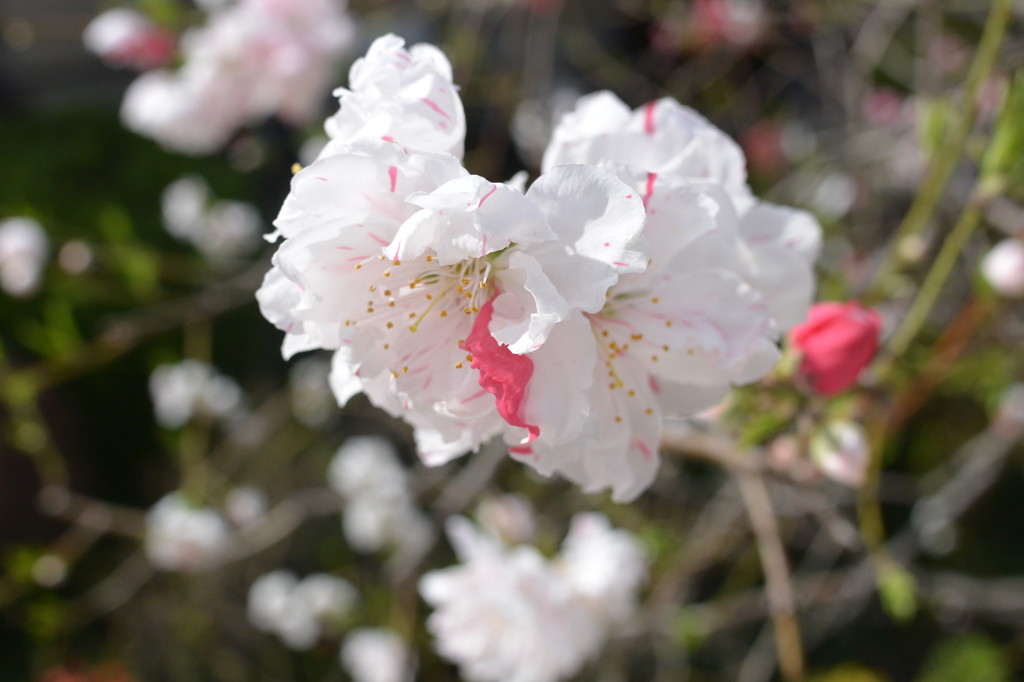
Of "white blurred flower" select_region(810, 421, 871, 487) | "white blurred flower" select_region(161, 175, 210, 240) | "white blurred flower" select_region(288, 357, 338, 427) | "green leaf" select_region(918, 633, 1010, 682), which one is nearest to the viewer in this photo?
"white blurred flower" select_region(810, 421, 871, 487)

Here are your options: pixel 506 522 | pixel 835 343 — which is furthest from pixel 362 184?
pixel 506 522

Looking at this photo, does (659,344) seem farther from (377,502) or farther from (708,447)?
(377,502)

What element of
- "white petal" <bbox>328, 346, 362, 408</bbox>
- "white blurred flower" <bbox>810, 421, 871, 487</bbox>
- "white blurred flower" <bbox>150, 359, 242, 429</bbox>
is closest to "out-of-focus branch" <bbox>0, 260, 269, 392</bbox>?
"white blurred flower" <bbox>150, 359, 242, 429</bbox>

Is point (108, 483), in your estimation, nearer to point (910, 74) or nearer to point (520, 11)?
point (520, 11)

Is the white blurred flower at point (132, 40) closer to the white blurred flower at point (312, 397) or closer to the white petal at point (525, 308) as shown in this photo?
the white blurred flower at point (312, 397)

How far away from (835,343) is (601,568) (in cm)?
82

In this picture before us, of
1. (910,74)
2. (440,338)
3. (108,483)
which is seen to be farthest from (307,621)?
(910,74)

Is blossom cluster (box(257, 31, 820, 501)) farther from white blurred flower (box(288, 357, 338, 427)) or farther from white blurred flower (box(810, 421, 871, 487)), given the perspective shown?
white blurred flower (box(288, 357, 338, 427))

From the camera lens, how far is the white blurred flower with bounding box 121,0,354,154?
1.75 m

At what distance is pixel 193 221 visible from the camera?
3.19 m

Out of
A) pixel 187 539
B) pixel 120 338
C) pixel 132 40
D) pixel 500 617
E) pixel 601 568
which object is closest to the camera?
pixel 500 617

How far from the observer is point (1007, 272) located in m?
1.16

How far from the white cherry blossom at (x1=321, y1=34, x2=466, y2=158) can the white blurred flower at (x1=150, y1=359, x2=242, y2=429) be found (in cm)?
242

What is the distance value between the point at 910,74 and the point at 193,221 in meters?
3.58
